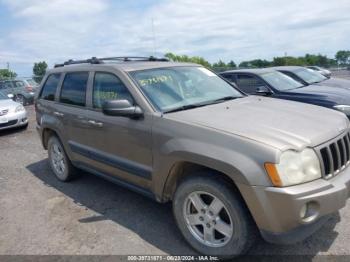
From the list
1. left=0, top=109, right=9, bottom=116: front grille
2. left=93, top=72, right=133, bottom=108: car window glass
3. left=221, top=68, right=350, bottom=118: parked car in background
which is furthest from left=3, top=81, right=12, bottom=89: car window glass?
left=93, top=72, right=133, bottom=108: car window glass

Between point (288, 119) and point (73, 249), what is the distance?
245 centimetres

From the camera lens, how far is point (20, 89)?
1845 centimetres

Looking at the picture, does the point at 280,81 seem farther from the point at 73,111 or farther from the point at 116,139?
the point at 116,139

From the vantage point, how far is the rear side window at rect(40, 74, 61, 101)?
17.6 ft

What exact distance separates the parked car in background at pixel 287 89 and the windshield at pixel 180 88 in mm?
2842

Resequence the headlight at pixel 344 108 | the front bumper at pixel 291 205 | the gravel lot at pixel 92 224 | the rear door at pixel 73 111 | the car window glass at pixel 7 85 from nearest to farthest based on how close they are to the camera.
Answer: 1. the front bumper at pixel 291 205
2. the gravel lot at pixel 92 224
3. the rear door at pixel 73 111
4. the headlight at pixel 344 108
5. the car window glass at pixel 7 85

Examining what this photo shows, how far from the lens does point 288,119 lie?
10.5 ft

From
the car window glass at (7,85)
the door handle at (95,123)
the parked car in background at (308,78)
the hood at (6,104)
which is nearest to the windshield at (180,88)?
the door handle at (95,123)

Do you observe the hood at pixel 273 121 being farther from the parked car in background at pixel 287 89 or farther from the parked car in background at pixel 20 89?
the parked car in background at pixel 20 89

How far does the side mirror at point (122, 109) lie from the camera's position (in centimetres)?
346

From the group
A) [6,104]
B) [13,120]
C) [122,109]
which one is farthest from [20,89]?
[122,109]

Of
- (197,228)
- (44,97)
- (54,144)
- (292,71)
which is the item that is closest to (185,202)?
(197,228)

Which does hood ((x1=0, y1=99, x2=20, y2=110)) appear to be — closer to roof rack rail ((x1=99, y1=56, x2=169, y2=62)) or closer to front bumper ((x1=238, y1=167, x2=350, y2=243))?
roof rack rail ((x1=99, y1=56, x2=169, y2=62))

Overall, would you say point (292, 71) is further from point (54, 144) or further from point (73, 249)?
point (73, 249)
